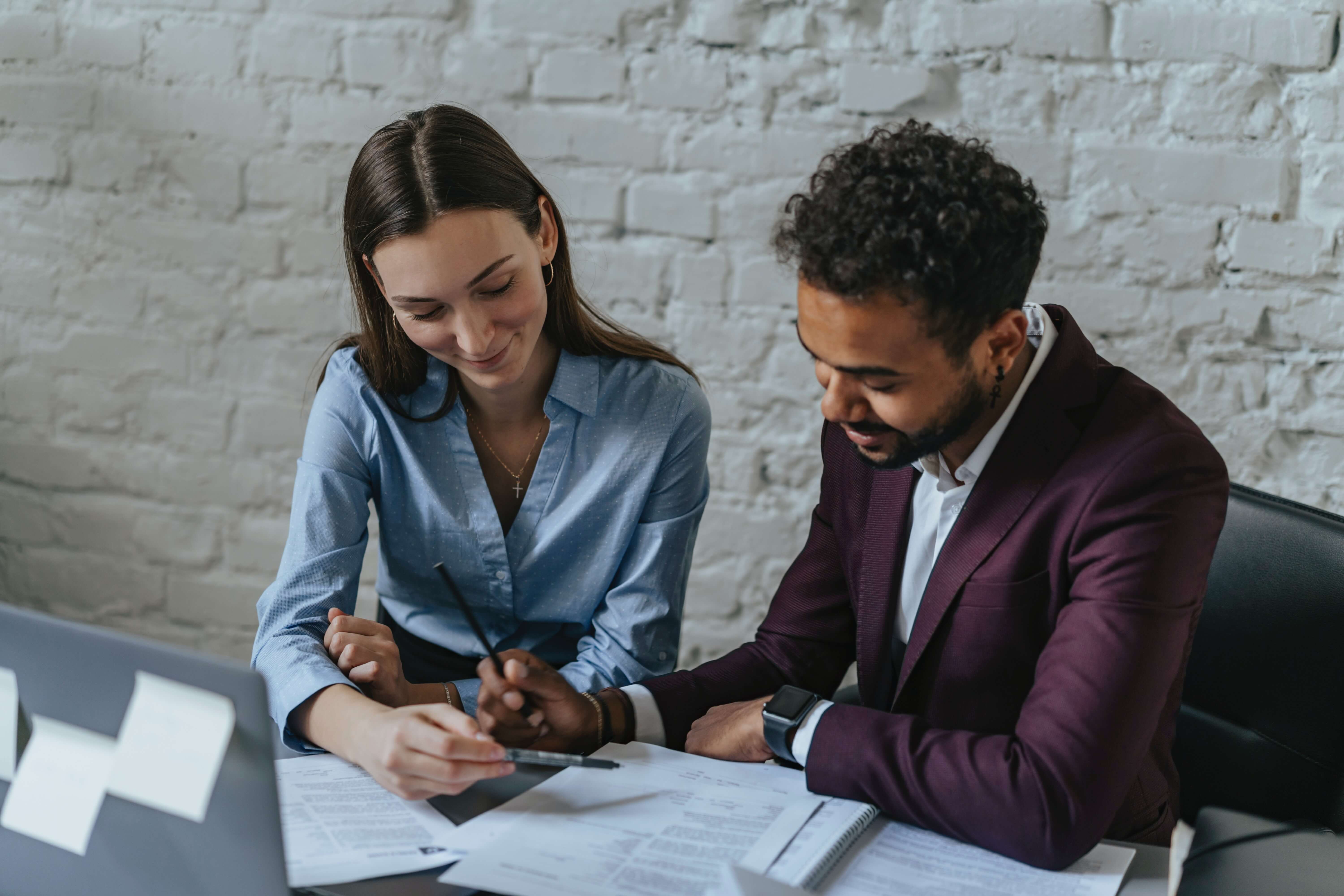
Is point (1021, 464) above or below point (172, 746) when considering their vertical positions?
above

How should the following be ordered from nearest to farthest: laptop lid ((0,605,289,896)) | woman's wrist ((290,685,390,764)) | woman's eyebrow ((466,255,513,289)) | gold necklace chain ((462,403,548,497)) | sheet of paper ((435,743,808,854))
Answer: laptop lid ((0,605,289,896)) < sheet of paper ((435,743,808,854)) < woman's wrist ((290,685,390,764)) < woman's eyebrow ((466,255,513,289)) < gold necklace chain ((462,403,548,497))

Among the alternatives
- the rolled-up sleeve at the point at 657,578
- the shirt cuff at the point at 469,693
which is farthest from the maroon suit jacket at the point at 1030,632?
the shirt cuff at the point at 469,693

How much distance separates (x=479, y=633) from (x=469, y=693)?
Answer: 0.34 m

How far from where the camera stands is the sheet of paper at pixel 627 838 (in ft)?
2.62

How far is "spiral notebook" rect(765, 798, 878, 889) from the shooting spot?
0.81 m

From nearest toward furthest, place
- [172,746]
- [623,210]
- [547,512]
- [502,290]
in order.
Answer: [172,746], [502,290], [547,512], [623,210]

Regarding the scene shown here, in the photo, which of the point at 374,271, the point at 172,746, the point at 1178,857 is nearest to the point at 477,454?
the point at 374,271

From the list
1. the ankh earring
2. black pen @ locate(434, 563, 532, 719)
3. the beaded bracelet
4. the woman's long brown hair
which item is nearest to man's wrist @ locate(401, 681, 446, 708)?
black pen @ locate(434, 563, 532, 719)

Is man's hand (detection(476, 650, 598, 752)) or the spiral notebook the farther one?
man's hand (detection(476, 650, 598, 752))

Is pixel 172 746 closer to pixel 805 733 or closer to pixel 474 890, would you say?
pixel 474 890

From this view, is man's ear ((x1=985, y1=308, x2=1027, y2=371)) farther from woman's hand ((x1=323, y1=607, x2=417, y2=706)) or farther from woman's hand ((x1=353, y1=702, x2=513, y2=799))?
woman's hand ((x1=323, y1=607, x2=417, y2=706))

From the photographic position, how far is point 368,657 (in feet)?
3.74

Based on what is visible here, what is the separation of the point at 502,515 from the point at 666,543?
218 millimetres

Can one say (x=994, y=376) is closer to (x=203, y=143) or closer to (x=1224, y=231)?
(x=1224, y=231)
